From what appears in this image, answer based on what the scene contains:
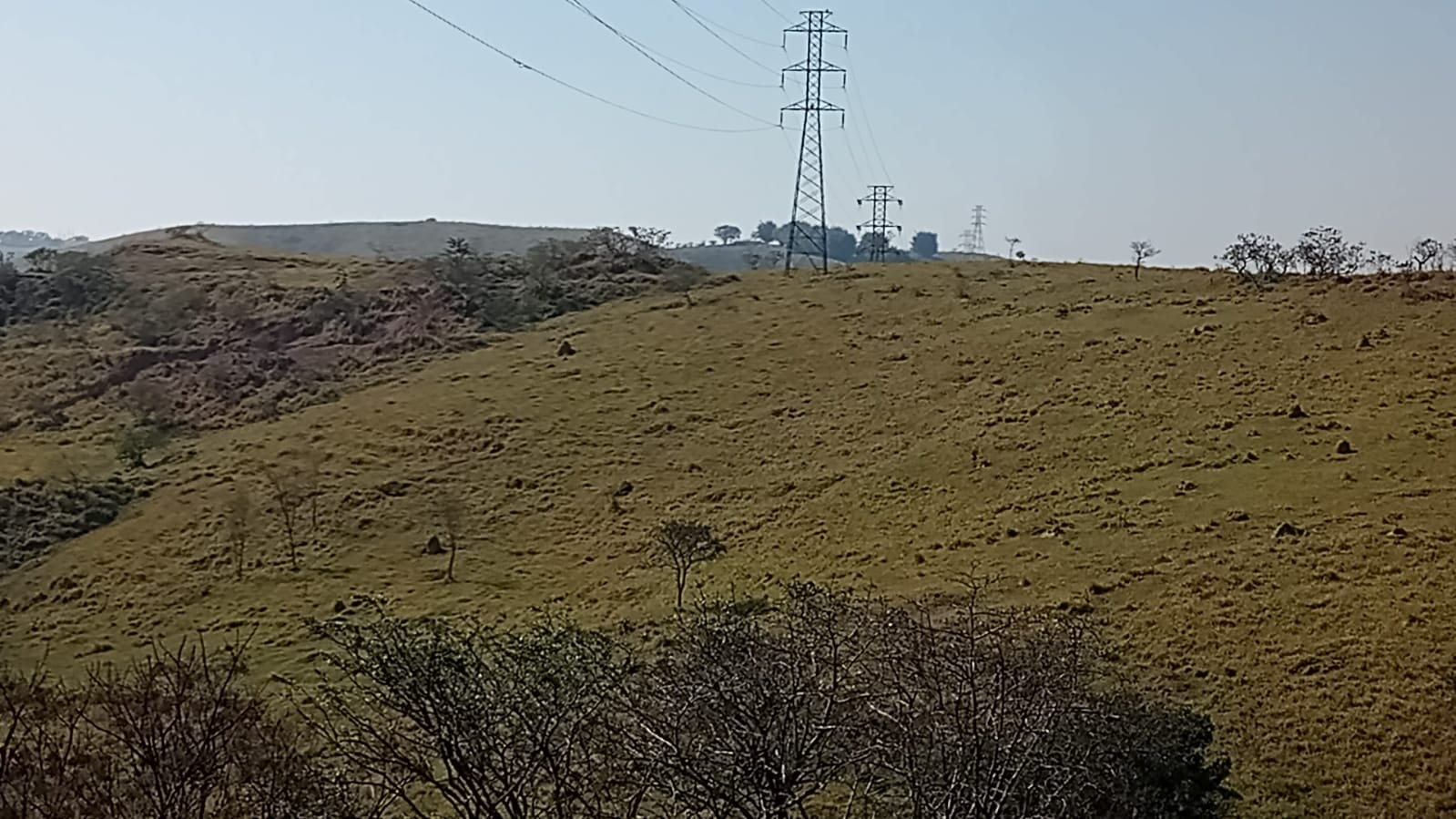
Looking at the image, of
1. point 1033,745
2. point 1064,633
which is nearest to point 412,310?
point 1064,633

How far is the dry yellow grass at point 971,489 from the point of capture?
20172 mm

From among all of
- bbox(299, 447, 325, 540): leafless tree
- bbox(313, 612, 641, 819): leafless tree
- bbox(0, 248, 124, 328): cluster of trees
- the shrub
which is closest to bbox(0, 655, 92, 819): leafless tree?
bbox(313, 612, 641, 819): leafless tree

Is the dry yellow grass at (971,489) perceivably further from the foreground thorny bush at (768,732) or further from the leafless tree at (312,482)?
the foreground thorny bush at (768,732)

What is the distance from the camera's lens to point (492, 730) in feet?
34.7

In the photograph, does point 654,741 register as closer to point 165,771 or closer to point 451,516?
point 165,771

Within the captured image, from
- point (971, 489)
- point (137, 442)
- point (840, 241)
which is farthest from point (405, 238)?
point (971, 489)

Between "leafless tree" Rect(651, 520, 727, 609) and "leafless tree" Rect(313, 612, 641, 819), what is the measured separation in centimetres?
1459

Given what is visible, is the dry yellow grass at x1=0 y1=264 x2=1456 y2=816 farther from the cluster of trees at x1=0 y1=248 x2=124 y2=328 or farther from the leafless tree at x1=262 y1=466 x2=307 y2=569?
the cluster of trees at x1=0 y1=248 x2=124 y2=328

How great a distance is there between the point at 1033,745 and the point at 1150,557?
15.0m

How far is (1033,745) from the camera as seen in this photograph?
11250mm

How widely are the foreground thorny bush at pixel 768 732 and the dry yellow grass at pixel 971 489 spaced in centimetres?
366

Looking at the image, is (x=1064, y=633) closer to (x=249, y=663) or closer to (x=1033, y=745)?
(x=1033, y=745)

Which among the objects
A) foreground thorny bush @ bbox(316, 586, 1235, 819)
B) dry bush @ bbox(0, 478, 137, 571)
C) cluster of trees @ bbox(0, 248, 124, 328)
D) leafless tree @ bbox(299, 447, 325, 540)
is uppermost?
cluster of trees @ bbox(0, 248, 124, 328)

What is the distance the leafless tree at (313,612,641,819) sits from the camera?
9.86 meters
